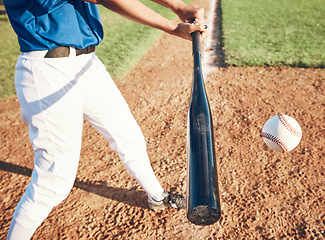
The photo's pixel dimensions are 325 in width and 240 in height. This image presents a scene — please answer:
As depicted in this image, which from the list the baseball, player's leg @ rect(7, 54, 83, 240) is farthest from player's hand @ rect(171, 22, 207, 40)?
the baseball

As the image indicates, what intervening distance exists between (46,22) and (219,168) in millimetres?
2153

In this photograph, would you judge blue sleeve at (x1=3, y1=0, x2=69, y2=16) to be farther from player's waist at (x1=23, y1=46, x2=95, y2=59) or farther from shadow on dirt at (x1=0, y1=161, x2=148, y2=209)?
shadow on dirt at (x1=0, y1=161, x2=148, y2=209)

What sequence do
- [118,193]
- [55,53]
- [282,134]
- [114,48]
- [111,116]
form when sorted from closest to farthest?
[55,53] → [111,116] → [282,134] → [118,193] → [114,48]

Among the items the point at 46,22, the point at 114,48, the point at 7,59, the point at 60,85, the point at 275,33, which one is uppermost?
the point at 46,22

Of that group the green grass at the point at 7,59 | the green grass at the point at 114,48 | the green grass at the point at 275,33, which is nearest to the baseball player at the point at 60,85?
the green grass at the point at 114,48

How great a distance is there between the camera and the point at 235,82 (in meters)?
4.43

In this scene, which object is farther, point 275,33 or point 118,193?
point 275,33

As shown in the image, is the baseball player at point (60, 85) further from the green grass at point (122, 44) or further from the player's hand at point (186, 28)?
the green grass at point (122, 44)

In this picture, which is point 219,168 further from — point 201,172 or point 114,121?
point 201,172

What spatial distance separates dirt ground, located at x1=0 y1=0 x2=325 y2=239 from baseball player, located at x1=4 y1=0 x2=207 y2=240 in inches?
32.8

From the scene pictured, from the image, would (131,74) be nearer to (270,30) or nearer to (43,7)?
(43,7)

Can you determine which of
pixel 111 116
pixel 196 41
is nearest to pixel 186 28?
pixel 196 41

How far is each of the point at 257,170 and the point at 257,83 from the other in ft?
6.70

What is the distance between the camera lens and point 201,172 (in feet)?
2.96
